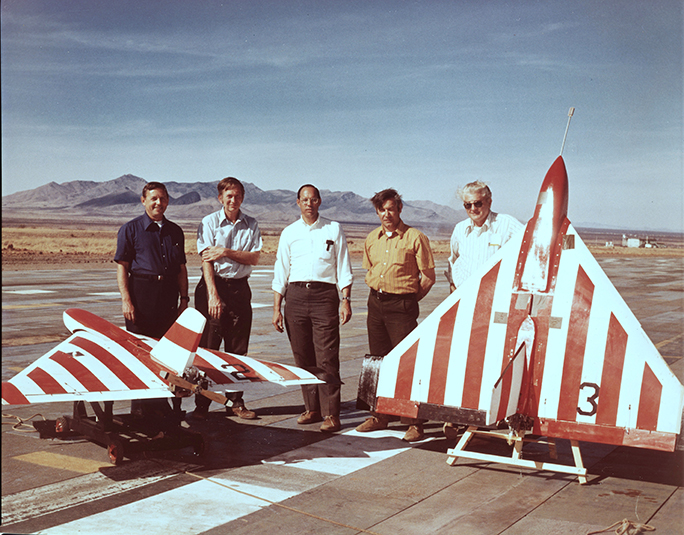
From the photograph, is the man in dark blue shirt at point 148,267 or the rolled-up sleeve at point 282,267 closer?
the man in dark blue shirt at point 148,267

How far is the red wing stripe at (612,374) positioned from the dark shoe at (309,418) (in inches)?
128

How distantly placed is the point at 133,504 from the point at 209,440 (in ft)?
5.82

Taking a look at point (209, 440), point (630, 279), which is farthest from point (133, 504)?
point (630, 279)

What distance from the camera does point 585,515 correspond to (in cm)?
459

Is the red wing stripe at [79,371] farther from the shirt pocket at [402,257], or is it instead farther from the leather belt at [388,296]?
the shirt pocket at [402,257]

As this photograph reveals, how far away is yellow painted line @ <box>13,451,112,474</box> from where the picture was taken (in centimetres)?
557

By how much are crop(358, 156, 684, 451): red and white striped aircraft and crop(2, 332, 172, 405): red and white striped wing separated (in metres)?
2.01

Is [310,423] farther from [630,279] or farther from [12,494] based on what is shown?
[630,279]

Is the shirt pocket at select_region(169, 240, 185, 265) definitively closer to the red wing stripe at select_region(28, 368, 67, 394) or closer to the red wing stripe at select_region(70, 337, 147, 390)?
the red wing stripe at select_region(70, 337, 147, 390)

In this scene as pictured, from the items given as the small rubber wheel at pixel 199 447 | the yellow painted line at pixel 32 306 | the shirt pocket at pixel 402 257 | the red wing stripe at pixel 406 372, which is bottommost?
the yellow painted line at pixel 32 306

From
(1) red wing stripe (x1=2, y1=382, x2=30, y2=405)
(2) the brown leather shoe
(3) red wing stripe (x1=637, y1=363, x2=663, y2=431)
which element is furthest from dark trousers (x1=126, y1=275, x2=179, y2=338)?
(3) red wing stripe (x1=637, y1=363, x2=663, y2=431)

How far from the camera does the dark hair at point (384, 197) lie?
22.5ft

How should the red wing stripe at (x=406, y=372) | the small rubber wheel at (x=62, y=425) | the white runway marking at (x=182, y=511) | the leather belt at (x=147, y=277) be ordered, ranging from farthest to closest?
1. the leather belt at (x=147, y=277)
2. the small rubber wheel at (x=62, y=425)
3. the red wing stripe at (x=406, y=372)
4. the white runway marking at (x=182, y=511)

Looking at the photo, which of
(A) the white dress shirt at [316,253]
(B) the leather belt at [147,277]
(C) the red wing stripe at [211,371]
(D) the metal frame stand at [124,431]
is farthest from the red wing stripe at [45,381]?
(A) the white dress shirt at [316,253]
